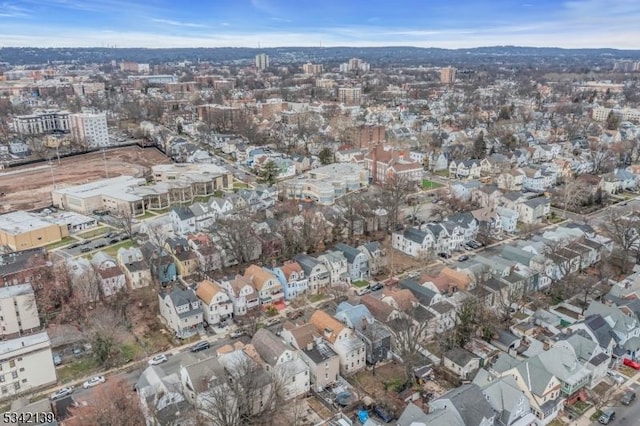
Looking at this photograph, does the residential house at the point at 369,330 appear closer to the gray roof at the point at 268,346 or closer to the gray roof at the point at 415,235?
the gray roof at the point at 268,346

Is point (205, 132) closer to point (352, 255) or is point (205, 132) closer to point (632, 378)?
point (352, 255)

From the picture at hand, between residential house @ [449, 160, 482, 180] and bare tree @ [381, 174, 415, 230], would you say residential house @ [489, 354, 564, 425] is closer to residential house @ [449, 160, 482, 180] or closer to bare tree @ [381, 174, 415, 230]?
bare tree @ [381, 174, 415, 230]

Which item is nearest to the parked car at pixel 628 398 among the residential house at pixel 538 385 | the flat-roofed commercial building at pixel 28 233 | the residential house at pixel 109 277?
the residential house at pixel 538 385

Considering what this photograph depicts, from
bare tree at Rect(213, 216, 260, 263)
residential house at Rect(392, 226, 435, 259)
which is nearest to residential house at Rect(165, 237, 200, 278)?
bare tree at Rect(213, 216, 260, 263)

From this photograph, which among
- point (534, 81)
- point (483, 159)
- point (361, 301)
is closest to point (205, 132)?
point (483, 159)

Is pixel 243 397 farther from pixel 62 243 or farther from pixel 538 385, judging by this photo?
pixel 62 243

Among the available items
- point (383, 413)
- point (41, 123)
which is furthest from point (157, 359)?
point (41, 123)
